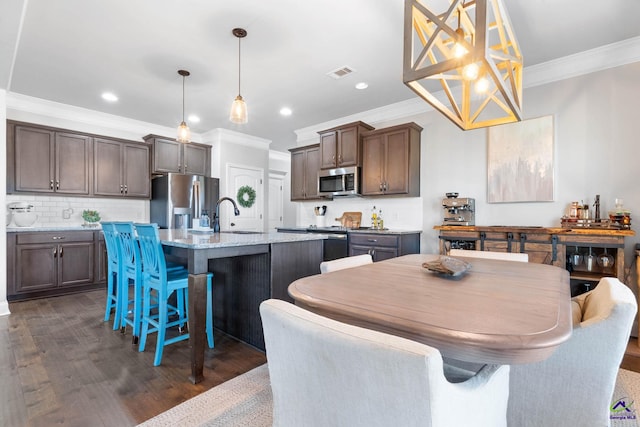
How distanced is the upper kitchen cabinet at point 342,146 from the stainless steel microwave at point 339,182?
96 mm

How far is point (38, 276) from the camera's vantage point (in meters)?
3.94

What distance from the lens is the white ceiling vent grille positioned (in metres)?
3.38

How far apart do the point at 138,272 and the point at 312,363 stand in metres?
2.26

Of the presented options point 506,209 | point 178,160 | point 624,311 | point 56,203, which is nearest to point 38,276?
point 56,203

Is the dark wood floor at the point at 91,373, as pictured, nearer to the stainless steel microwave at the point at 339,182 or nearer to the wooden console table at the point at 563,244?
the wooden console table at the point at 563,244

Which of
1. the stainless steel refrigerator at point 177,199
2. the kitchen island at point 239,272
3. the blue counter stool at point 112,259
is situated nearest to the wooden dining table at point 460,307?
the kitchen island at point 239,272

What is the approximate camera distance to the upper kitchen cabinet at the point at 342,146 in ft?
15.1

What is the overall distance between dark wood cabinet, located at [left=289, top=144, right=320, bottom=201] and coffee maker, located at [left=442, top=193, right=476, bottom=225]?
7.10 ft

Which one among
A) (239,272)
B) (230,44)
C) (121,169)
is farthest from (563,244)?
(121,169)

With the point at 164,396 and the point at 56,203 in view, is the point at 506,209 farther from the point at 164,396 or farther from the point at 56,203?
the point at 56,203

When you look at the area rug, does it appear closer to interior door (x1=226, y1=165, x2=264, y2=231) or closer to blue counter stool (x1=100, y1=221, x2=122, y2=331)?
blue counter stool (x1=100, y1=221, x2=122, y2=331)

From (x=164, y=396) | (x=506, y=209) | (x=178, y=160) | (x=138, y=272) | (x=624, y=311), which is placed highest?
(x=178, y=160)

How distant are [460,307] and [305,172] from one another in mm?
4716

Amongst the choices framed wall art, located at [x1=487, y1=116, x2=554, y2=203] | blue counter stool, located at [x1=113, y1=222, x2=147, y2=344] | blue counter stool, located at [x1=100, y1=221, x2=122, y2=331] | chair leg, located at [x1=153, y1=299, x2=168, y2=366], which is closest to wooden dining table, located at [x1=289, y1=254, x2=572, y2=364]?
chair leg, located at [x1=153, y1=299, x2=168, y2=366]
